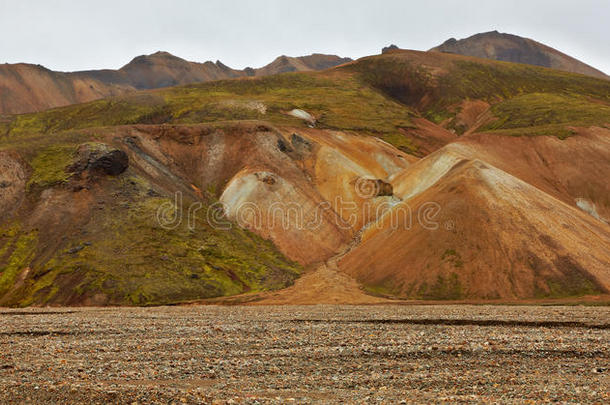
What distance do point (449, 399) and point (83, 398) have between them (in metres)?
11.0

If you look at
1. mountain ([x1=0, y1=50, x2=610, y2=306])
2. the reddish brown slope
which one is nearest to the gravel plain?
the reddish brown slope

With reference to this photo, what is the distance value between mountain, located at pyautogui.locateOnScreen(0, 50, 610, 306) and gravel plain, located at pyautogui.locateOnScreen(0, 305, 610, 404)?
12982 mm

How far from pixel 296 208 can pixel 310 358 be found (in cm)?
4598

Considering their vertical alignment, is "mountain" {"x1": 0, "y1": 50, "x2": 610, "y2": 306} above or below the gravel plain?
above

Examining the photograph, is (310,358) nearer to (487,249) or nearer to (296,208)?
(487,249)

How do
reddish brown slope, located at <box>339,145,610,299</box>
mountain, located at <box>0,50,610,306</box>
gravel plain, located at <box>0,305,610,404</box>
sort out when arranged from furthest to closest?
mountain, located at <box>0,50,610,306</box>
reddish brown slope, located at <box>339,145,610,299</box>
gravel plain, located at <box>0,305,610,404</box>

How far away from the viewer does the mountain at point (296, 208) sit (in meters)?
44.2

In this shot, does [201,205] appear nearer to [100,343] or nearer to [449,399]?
[100,343]

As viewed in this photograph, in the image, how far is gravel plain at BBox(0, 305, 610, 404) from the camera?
15.4m

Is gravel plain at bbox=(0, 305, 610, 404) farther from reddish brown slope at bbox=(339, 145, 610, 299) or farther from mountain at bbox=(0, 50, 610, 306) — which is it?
mountain at bbox=(0, 50, 610, 306)

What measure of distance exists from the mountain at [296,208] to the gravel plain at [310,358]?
42.6ft

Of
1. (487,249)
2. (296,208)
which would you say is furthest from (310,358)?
(296,208)

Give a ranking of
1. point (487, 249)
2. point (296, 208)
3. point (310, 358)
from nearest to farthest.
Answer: point (310, 358), point (487, 249), point (296, 208)

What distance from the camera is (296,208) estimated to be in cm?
6625
